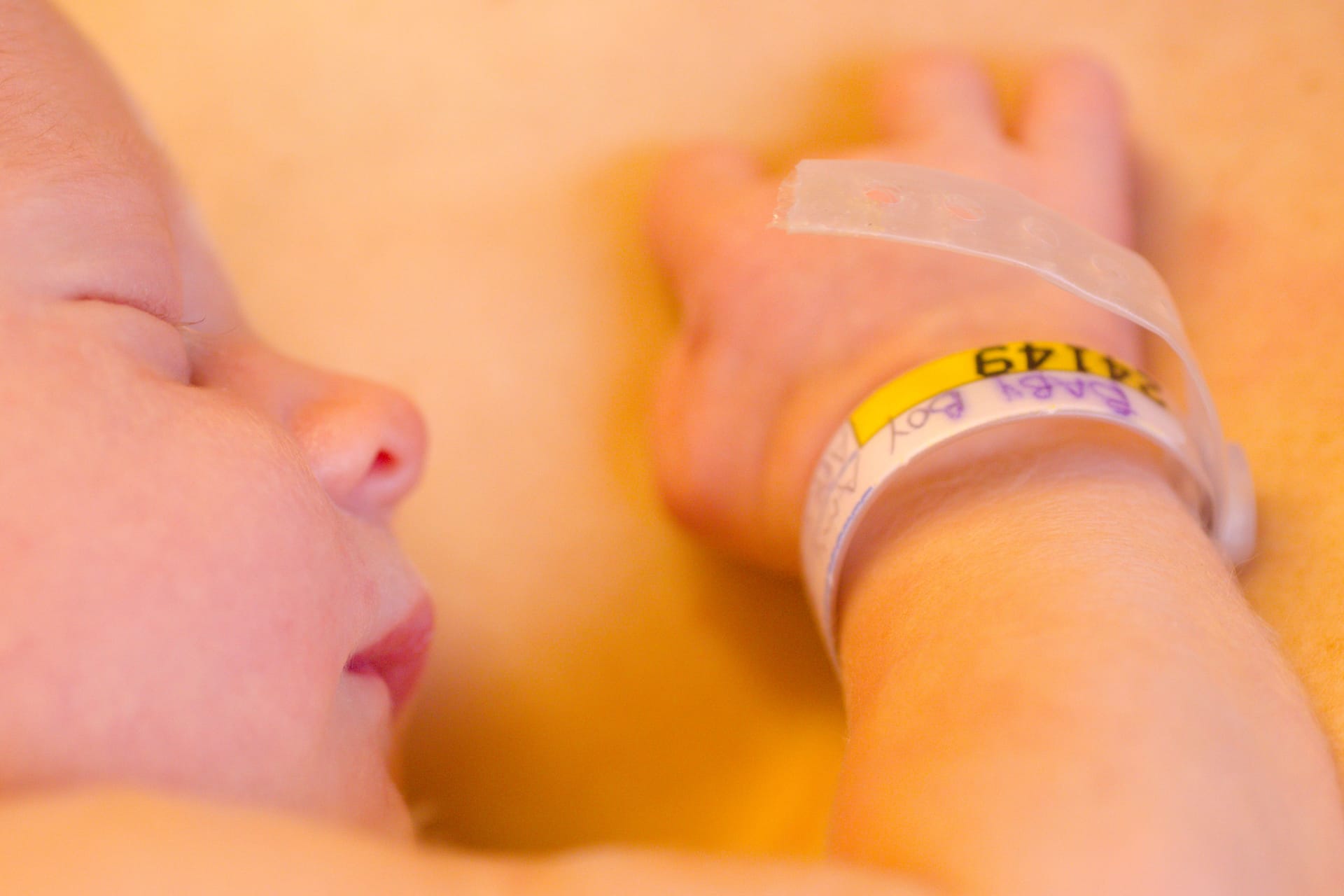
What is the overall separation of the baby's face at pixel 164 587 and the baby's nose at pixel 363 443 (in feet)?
0.13

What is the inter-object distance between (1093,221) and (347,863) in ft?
1.60

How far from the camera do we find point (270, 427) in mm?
398

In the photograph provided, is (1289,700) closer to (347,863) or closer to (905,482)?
(905,482)

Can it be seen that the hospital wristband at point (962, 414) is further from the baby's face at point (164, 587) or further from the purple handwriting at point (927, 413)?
the baby's face at point (164, 587)

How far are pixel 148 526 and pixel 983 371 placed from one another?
33cm

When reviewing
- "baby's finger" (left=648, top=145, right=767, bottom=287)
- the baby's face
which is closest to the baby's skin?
the baby's face

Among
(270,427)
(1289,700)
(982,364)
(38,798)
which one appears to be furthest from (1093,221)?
(38,798)

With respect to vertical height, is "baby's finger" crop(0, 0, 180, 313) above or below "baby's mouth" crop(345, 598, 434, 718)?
above

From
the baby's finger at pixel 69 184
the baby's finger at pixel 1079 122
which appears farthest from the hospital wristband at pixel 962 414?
the baby's finger at pixel 69 184

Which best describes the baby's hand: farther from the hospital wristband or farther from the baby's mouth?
the baby's mouth

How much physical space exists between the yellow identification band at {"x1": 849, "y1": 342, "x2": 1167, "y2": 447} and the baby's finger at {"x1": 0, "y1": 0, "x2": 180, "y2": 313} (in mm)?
311

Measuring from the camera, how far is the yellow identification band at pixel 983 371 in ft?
1.48

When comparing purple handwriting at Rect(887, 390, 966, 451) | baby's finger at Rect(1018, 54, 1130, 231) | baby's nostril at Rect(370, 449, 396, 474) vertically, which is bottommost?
baby's nostril at Rect(370, 449, 396, 474)

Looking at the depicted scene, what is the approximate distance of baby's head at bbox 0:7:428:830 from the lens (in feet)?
0.95
